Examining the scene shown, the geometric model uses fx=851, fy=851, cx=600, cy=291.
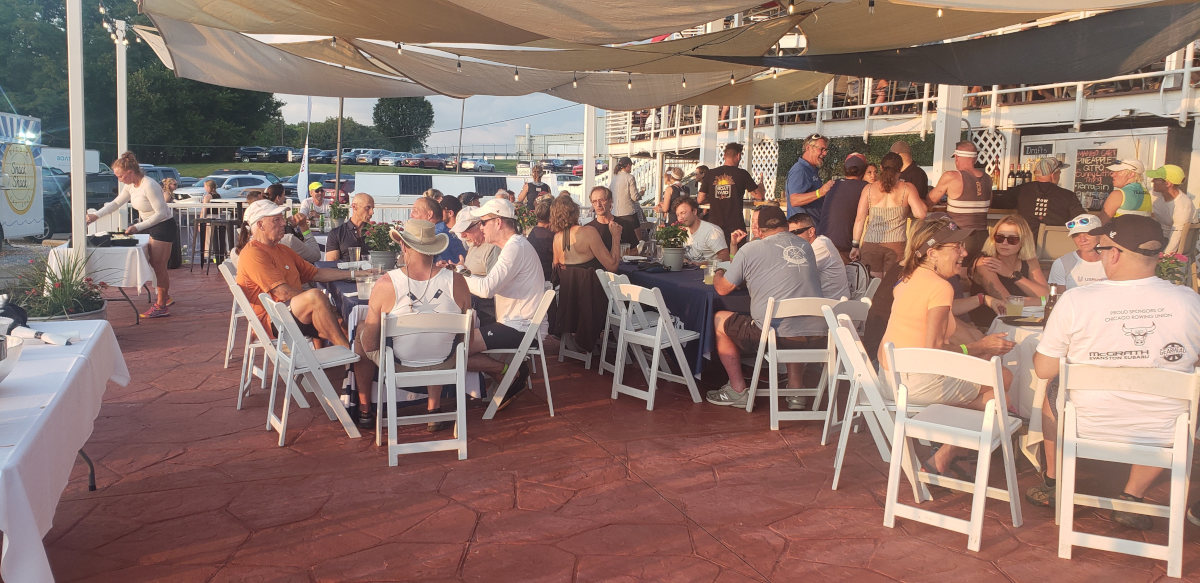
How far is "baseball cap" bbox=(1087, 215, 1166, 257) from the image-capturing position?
308cm

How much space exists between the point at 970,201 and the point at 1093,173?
23.0 feet

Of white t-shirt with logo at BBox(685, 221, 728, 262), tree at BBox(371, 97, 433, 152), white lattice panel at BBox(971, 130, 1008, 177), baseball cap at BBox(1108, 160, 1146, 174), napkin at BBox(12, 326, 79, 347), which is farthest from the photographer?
tree at BBox(371, 97, 433, 152)

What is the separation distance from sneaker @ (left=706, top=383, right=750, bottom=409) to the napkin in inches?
Answer: 140

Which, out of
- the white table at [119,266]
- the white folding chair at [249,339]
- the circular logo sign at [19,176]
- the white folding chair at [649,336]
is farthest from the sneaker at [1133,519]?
the circular logo sign at [19,176]

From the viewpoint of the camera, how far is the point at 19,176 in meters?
14.8

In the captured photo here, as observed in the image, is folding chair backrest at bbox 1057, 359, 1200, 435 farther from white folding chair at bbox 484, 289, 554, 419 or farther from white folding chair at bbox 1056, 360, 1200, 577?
white folding chair at bbox 484, 289, 554, 419

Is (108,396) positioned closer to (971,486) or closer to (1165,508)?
(971,486)

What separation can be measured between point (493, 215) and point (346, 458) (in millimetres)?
1775

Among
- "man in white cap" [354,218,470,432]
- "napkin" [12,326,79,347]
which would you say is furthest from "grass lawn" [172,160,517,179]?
"napkin" [12,326,79,347]

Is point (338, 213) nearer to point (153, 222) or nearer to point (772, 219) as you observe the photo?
point (153, 222)

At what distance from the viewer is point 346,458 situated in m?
4.37

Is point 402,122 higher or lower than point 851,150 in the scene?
higher

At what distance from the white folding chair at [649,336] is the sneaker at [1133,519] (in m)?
2.46

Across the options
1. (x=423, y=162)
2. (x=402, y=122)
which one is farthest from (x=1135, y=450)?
(x=402, y=122)
